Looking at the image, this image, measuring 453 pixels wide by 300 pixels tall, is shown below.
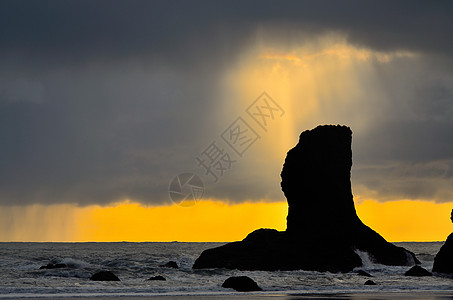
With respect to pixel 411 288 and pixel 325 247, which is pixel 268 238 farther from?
pixel 411 288

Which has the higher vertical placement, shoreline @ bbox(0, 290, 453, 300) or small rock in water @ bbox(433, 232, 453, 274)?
small rock in water @ bbox(433, 232, 453, 274)

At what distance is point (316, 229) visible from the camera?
3002 inches

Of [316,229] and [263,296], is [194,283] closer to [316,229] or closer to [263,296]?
[263,296]

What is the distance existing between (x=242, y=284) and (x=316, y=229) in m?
26.1

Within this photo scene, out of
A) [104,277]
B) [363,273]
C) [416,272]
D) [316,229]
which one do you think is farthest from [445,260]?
[104,277]

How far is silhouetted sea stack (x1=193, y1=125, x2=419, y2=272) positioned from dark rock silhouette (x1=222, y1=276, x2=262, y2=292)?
19.3 meters

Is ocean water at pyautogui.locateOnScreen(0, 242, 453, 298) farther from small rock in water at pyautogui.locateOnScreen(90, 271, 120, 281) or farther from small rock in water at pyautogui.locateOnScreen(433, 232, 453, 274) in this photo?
small rock in water at pyautogui.locateOnScreen(433, 232, 453, 274)

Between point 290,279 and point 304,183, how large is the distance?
68.9 ft

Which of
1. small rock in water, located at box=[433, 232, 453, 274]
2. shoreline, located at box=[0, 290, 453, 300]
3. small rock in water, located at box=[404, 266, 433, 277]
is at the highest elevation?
small rock in water, located at box=[433, 232, 453, 274]

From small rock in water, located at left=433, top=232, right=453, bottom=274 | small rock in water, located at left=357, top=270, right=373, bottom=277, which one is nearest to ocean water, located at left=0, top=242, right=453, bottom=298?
small rock in water, located at left=357, top=270, right=373, bottom=277

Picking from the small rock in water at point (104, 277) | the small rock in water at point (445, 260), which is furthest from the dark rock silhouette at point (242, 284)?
the small rock in water at point (445, 260)

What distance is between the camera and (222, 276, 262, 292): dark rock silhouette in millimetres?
51147

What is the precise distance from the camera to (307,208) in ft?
256

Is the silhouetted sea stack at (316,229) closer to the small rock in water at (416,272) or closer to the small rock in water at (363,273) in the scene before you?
the small rock in water at (363,273)
